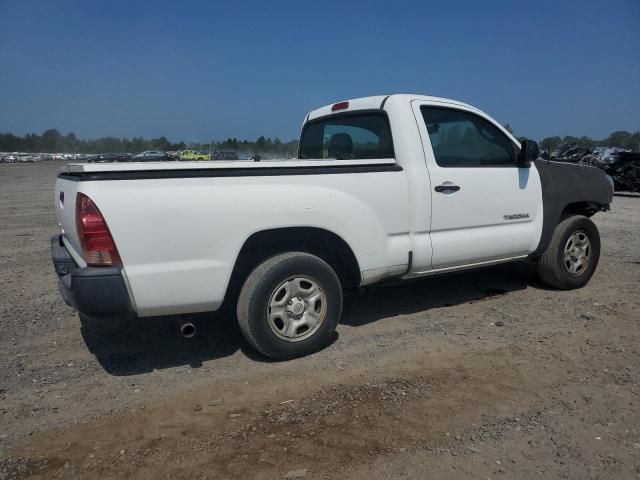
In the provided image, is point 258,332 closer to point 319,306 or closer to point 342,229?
point 319,306

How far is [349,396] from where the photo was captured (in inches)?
128

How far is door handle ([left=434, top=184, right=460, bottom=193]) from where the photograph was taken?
428 centimetres

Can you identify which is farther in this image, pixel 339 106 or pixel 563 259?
pixel 563 259

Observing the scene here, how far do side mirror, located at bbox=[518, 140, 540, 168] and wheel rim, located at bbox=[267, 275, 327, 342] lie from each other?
8.16ft

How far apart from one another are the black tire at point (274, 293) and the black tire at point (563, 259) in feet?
8.92

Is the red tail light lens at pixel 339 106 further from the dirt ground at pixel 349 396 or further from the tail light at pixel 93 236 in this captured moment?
the tail light at pixel 93 236

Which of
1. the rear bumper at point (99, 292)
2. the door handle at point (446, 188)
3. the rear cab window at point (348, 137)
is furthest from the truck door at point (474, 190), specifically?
the rear bumper at point (99, 292)

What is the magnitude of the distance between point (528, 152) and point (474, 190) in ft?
2.60

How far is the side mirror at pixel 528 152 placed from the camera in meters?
4.84

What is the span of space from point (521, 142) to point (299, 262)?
2670 mm

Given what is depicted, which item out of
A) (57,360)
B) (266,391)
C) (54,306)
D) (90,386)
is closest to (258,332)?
(266,391)

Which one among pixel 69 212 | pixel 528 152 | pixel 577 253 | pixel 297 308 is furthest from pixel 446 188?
pixel 69 212

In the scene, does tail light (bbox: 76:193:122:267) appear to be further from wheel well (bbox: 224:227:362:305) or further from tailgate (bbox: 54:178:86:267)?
wheel well (bbox: 224:227:362:305)

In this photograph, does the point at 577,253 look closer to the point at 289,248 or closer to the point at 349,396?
the point at 289,248
